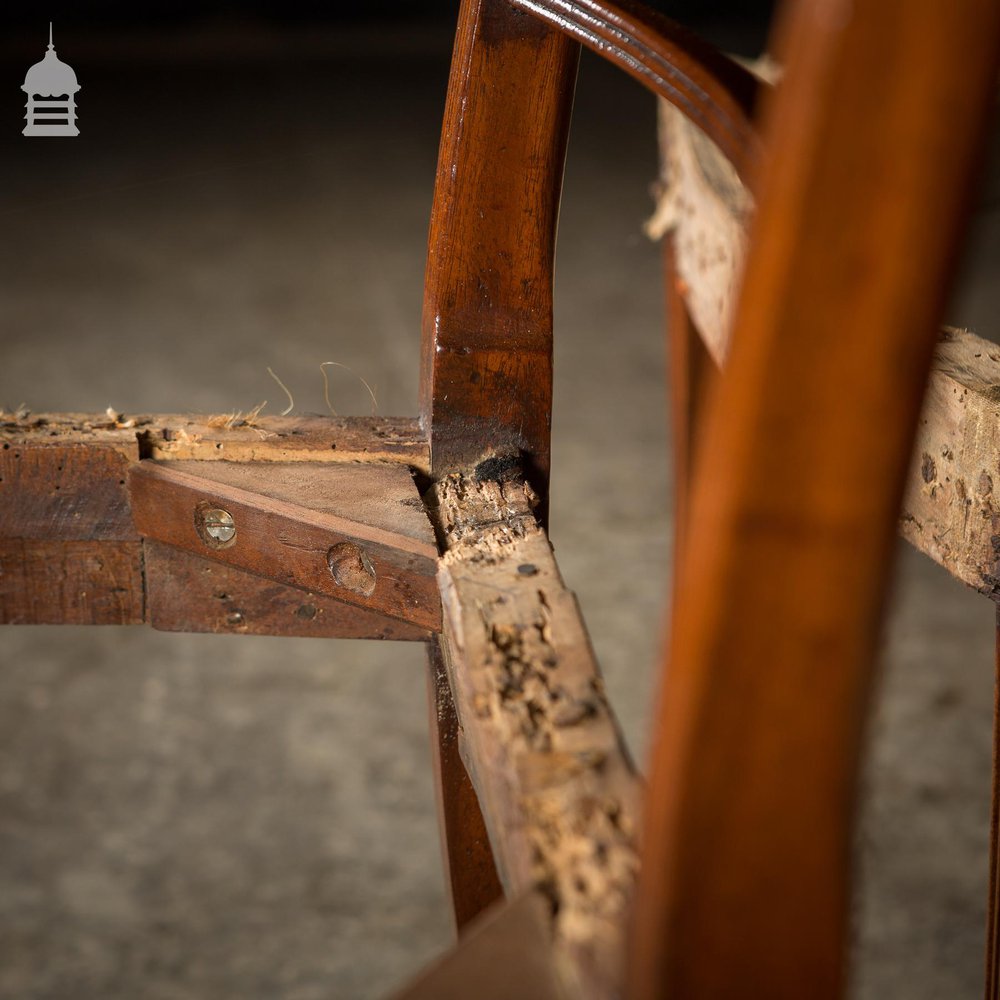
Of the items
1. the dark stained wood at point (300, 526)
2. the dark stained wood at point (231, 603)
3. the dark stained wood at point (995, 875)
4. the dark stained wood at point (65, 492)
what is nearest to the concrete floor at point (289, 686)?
the dark stained wood at point (995, 875)

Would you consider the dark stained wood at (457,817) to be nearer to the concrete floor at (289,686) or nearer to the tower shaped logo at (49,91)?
the concrete floor at (289,686)

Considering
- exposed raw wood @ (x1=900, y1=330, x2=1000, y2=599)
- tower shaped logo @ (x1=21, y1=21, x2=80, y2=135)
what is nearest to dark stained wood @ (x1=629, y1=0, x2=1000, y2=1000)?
exposed raw wood @ (x1=900, y1=330, x2=1000, y2=599)

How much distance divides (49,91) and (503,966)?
20.0 ft

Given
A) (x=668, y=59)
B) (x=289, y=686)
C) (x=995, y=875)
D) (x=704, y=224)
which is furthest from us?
(x=289, y=686)

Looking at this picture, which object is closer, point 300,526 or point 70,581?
point 300,526

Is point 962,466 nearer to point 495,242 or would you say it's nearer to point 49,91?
point 495,242

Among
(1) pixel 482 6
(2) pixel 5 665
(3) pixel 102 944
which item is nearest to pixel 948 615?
(3) pixel 102 944

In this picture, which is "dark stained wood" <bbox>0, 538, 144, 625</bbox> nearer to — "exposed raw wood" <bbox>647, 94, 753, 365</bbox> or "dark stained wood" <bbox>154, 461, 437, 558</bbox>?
"dark stained wood" <bbox>154, 461, 437, 558</bbox>

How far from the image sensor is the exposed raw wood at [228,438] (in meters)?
1.07

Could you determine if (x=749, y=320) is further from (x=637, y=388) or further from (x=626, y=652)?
(x=637, y=388)

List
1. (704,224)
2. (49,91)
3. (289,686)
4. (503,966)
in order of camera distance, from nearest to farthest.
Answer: (503,966), (704,224), (289,686), (49,91)

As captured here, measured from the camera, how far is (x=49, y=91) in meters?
5.77

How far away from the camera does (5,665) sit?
9.85 ft

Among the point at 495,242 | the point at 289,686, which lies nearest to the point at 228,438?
the point at 495,242
